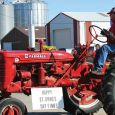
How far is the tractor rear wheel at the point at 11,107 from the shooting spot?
773 cm

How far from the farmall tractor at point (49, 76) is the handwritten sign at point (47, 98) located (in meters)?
0.23

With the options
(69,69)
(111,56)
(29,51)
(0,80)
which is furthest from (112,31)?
(0,80)

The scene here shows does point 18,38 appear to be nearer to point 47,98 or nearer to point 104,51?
point 47,98

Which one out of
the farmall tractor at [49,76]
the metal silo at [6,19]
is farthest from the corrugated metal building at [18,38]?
the farmall tractor at [49,76]

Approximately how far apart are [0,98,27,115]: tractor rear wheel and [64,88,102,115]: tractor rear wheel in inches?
48.1

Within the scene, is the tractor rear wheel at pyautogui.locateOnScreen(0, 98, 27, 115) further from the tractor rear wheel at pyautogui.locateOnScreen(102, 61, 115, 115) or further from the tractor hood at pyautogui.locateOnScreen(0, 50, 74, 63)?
the tractor rear wheel at pyautogui.locateOnScreen(102, 61, 115, 115)

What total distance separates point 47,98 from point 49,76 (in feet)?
2.11

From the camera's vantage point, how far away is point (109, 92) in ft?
23.6

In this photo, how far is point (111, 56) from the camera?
8148mm

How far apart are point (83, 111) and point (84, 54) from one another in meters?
1.23

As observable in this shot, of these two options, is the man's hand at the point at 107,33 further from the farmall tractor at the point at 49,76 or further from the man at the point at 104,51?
the farmall tractor at the point at 49,76

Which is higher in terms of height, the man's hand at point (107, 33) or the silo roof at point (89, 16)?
the silo roof at point (89, 16)

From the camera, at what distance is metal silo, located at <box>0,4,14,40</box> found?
235ft

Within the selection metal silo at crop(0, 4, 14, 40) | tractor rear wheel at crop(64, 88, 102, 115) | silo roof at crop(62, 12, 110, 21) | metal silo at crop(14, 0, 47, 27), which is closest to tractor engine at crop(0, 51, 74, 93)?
tractor rear wheel at crop(64, 88, 102, 115)
